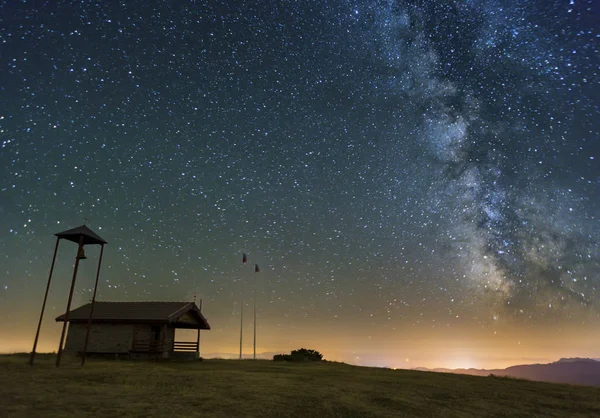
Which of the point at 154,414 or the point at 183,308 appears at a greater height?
the point at 183,308

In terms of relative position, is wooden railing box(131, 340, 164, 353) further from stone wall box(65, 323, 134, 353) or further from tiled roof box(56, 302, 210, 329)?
tiled roof box(56, 302, 210, 329)

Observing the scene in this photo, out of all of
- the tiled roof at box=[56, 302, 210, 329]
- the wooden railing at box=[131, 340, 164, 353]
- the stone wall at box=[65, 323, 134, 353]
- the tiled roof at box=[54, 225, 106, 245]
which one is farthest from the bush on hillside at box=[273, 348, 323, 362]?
the tiled roof at box=[54, 225, 106, 245]

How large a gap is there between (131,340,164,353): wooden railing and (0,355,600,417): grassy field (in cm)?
905

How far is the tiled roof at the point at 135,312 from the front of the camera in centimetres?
2830

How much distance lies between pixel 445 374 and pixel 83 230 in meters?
23.7

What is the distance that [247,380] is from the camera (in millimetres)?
17266

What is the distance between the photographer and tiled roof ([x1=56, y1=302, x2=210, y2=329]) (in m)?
28.3

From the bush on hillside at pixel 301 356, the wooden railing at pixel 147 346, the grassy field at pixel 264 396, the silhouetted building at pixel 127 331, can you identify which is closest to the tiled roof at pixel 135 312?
the silhouetted building at pixel 127 331

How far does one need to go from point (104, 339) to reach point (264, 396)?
798 inches

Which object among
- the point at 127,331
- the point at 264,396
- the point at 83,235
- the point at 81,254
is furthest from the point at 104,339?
the point at 264,396

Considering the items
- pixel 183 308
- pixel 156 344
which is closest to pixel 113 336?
pixel 156 344

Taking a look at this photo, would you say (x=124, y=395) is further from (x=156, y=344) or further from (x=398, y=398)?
(x=156, y=344)

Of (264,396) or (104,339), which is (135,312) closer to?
(104,339)

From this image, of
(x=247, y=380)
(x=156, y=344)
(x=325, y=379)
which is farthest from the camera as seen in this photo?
(x=156, y=344)
